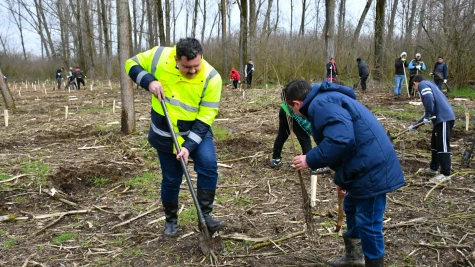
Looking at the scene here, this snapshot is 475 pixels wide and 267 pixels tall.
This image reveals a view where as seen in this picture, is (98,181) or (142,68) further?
(98,181)

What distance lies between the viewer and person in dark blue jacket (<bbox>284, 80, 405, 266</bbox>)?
8.24 feet

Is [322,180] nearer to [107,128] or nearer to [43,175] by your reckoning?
[43,175]

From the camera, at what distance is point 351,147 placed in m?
2.55

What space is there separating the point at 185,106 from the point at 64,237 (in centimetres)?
191

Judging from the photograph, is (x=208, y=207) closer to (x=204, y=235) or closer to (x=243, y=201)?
(x=204, y=235)

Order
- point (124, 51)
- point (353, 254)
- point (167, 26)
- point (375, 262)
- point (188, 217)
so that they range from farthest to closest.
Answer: point (167, 26), point (124, 51), point (188, 217), point (353, 254), point (375, 262)

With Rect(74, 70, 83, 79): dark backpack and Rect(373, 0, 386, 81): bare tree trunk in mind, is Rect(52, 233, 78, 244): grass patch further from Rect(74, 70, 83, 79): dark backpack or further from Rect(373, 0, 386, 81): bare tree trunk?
Rect(74, 70, 83, 79): dark backpack

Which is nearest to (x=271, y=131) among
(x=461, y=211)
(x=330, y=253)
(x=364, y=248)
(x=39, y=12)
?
(x=461, y=211)

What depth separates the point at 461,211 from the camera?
14.4 ft

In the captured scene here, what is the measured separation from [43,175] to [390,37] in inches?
843

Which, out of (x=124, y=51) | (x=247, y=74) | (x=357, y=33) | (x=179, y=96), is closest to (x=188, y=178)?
(x=179, y=96)

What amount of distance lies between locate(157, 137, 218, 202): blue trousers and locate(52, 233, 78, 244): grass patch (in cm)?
107

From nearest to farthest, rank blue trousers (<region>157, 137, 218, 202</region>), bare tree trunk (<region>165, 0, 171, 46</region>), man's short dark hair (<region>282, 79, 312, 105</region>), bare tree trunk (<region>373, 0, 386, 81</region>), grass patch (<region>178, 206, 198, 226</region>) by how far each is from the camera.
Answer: man's short dark hair (<region>282, 79, 312, 105</region>) < blue trousers (<region>157, 137, 218, 202</region>) < grass patch (<region>178, 206, 198, 226</region>) < bare tree trunk (<region>373, 0, 386, 81</region>) < bare tree trunk (<region>165, 0, 171, 46</region>)

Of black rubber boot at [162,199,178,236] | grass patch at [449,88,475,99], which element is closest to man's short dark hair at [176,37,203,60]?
black rubber boot at [162,199,178,236]
